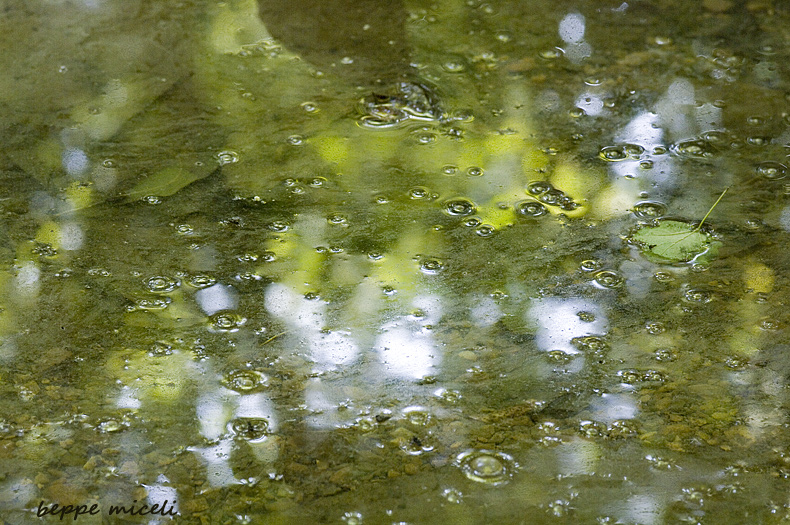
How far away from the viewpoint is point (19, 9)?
2793 millimetres

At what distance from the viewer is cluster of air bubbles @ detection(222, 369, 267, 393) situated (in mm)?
1465

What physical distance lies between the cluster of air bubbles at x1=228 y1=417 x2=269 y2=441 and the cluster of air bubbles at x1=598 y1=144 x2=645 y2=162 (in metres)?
1.27

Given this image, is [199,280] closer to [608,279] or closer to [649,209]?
[608,279]

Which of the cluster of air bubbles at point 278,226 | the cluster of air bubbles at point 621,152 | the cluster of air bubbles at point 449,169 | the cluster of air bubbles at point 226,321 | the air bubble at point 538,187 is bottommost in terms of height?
the cluster of air bubbles at point 226,321

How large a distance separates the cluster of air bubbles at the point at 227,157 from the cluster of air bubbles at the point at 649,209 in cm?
112

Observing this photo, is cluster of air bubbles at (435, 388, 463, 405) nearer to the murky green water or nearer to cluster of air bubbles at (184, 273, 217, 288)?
the murky green water

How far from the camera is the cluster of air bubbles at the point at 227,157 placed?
208 centimetres

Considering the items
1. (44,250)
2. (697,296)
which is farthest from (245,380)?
(697,296)

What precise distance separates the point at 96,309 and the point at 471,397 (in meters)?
0.85

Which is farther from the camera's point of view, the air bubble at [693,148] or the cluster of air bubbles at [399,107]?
the cluster of air bubbles at [399,107]

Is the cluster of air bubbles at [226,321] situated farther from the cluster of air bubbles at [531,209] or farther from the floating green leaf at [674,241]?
the floating green leaf at [674,241]

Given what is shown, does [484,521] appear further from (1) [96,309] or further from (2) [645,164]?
(2) [645,164]

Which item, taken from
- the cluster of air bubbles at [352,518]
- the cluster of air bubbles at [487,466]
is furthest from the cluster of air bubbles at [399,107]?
the cluster of air bubbles at [352,518]

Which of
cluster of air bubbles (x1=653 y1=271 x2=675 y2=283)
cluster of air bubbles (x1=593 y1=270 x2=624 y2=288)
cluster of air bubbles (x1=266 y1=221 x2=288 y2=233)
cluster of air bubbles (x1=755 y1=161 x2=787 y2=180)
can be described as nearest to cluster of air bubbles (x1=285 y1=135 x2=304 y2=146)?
cluster of air bubbles (x1=266 y1=221 x2=288 y2=233)
